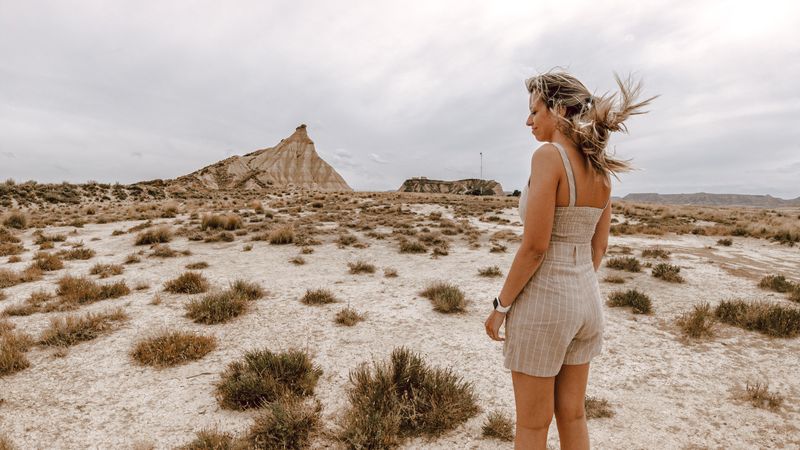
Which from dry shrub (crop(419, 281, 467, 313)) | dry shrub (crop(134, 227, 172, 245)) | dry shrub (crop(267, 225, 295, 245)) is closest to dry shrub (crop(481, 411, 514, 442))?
dry shrub (crop(419, 281, 467, 313))

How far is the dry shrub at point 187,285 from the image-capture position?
23.7ft

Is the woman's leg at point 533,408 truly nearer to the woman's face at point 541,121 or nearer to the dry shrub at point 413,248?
the woman's face at point 541,121

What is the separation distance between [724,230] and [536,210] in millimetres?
21917

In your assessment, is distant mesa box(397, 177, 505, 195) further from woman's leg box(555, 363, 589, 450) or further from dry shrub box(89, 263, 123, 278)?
woman's leg box(555, 363, 589, 450)

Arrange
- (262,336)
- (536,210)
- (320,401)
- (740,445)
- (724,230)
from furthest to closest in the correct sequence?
(724,230)
(262,336)
(320,401)
(740,445)
(536,210)

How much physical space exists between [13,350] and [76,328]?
76cm

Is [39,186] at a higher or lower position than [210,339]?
higher

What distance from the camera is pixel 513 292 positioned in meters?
1.91

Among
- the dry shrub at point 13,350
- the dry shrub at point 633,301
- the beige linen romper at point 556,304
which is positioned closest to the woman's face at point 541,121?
the beige linen romper at point 556,304

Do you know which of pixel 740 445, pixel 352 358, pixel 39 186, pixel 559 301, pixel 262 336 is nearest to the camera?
pixel 559 301

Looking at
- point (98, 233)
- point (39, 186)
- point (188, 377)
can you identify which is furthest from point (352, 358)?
point (39, 186)

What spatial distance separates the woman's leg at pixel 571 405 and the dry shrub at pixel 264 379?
2.58 meters

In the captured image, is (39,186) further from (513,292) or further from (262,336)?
(513,292)

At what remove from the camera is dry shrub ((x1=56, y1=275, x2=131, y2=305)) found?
6556mm
